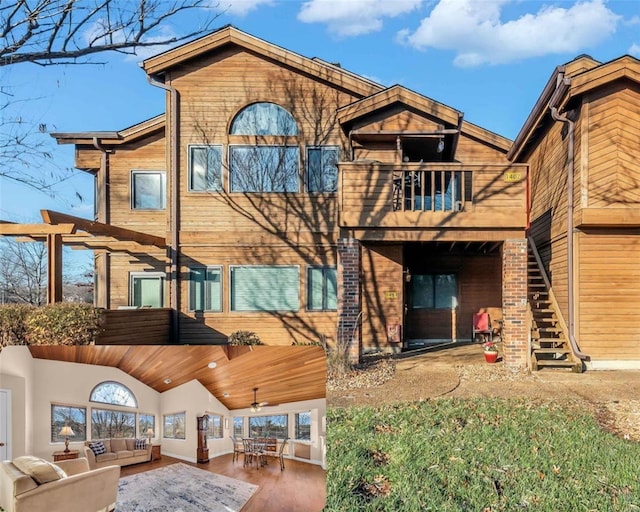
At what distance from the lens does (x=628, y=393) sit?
20.6 feet

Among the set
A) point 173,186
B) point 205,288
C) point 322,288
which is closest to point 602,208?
point 322,288

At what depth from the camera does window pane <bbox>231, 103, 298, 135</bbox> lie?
9.16 metres

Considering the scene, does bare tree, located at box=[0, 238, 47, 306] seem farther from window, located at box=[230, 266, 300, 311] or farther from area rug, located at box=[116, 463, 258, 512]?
window, located at box=[230, 266, 300, 311]

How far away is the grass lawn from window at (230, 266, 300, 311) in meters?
4.39

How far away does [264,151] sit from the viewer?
9.20 metres

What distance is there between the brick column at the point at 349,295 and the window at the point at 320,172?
1.76m

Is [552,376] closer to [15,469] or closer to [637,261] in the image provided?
[637,261]

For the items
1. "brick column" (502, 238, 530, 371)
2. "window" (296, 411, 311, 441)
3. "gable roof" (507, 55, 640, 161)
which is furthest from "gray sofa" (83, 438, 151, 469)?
"gable roof" (507, 55, 640, 161)

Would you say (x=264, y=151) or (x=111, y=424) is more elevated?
(x=264, y=151)

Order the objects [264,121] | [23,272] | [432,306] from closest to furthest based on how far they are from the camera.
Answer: [23,272] → [264,121] → [432,306]

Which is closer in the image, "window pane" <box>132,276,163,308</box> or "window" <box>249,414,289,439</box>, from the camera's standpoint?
"window" <box>249,414,289,439</box>

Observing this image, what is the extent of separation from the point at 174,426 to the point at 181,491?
0.63 feet

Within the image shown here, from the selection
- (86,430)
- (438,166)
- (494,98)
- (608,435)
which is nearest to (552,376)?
(608,435)

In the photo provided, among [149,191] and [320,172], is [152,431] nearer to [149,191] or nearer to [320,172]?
[320,172]
